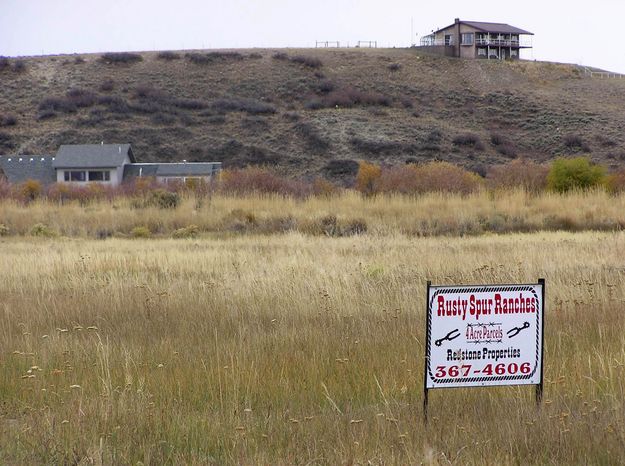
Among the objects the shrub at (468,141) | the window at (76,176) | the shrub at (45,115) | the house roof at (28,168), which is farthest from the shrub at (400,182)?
the shrub at (45,115)

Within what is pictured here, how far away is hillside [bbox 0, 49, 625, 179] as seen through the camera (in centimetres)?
5850

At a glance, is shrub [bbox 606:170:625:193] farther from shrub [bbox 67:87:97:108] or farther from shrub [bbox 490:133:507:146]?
shrub [bbox 67:87:97:108]

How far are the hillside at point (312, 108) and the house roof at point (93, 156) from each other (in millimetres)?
4939

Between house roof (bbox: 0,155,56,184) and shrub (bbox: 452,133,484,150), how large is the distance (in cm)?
2616

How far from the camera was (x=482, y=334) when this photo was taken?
19.4 ft

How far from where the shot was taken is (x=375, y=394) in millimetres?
7219

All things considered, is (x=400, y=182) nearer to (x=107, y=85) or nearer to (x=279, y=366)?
(x=279, y=366)

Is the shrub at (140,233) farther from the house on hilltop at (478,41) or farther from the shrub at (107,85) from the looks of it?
the house on hilltop at (478,41)

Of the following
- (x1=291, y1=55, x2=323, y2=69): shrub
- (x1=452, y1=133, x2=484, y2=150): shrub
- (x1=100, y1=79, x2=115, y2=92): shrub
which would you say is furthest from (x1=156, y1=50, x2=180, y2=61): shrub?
(x1=452, y1=133, x2=484, y2=150): shrub

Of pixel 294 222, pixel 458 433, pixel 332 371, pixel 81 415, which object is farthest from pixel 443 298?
pixel 294 222

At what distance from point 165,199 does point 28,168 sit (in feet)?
96.4

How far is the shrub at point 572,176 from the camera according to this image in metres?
30.0

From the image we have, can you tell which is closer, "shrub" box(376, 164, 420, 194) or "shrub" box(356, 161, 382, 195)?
"shrub" box(376, 164, 420, 194)

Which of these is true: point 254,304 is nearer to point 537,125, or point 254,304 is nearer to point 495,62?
point 537,125
